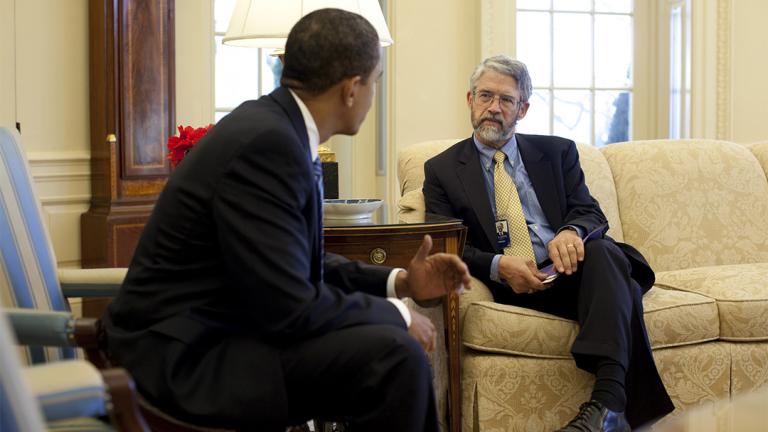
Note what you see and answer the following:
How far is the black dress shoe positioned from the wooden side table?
0.37 m

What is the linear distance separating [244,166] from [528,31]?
3402 millimetres

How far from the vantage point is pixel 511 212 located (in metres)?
3.01

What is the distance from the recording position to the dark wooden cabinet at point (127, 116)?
145 inches

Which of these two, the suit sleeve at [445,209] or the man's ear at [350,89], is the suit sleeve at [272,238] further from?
the suit sleeve at [445,209]

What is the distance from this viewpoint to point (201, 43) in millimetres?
4059

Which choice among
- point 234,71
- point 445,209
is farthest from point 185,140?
point 234,71

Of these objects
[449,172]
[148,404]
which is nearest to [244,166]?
[148,404]

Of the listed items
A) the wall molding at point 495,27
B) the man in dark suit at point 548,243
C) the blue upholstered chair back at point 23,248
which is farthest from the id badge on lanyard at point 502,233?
the wall molding at point 495,27

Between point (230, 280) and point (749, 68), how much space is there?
3.92 meters

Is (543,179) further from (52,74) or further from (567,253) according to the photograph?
(52,74)

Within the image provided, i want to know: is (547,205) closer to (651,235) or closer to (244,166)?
(651,235)

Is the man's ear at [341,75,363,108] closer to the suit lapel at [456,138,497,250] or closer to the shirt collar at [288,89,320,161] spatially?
the shirt collar at [288,89,320,161]

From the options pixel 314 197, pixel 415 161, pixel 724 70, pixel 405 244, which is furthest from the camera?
pixel 724 70

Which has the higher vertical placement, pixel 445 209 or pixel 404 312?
pixel 445 209
